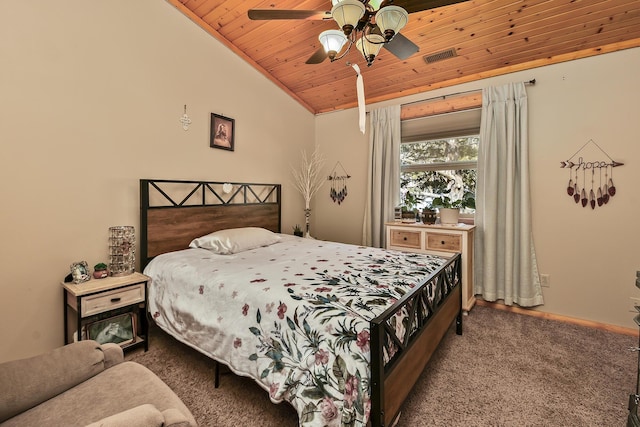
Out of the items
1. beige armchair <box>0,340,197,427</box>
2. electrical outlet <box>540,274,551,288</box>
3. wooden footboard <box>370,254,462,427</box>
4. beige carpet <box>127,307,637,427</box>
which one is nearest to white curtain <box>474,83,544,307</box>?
electrical outlet <box>540,274,551,288</box>

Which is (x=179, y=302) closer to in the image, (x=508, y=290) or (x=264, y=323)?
(x=264, y=323)

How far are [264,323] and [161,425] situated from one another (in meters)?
0.71

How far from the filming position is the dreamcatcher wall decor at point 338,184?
4.29 metres

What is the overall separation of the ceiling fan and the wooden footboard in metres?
1.47

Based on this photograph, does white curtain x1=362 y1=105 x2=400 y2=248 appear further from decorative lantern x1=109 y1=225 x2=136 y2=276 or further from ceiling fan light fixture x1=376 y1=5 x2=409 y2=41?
decorative lantern x1=109 y1=225 x2=136 y2=276

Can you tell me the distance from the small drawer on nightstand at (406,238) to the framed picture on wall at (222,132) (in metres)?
2.20

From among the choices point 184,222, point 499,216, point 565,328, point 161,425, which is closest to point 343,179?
point 499,216

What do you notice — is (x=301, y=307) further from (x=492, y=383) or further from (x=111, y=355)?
(x=492, y=383)

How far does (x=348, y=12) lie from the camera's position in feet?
4.78

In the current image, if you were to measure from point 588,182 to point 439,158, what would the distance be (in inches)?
56.7

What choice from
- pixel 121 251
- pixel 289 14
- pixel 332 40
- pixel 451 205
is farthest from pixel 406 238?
pixel 121 251

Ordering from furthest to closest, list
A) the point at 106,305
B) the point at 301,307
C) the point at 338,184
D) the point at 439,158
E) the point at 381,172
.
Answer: the point at 338,184, the point at 381,172, the point at 439,158, the point at 106,305, the point at 301,307

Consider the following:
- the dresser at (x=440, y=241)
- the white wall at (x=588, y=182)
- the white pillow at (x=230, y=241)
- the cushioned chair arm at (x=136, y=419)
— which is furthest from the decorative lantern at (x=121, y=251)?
the white wall at (x=588, y=182)

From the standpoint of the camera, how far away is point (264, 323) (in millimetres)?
1509
